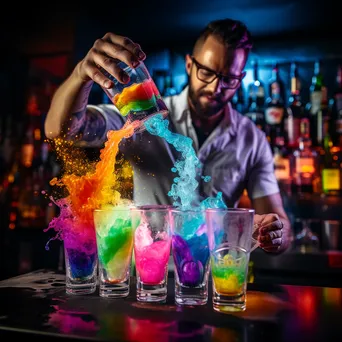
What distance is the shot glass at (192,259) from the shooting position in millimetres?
961

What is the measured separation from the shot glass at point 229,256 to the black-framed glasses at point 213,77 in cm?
102

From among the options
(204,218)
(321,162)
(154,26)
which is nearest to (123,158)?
(204,218)

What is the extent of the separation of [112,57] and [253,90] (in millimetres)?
2040

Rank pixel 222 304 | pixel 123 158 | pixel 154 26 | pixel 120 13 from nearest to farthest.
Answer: pixel 222 304
pixel 123 158
pixel 120 13
pixel 154 26

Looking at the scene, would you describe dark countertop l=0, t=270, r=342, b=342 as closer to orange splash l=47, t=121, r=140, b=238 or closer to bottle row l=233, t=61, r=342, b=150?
orange splash l=47, t=121, r=140, b=238

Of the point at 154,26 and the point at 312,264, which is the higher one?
the point at 154,26

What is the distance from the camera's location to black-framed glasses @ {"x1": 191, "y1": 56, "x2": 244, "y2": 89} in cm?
183

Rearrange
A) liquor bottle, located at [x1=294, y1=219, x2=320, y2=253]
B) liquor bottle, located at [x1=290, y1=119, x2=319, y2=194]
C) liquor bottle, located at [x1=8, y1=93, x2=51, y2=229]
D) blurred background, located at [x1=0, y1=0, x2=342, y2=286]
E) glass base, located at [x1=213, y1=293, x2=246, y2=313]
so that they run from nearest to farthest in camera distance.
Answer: glass base, located at [x1=213, y1=293, x2=246, y2=313] < blurred background, located at [x1=0, y1=0, x2=342, y2=286] < liquor bottle, located at [x1=294, y1=219, x2=320, y2=253] < liquor bottle, located at [x1=290, y1=119, x2=319, y2=194] < liquor bottle, located at [x1=8, y1=93, x2=51, y2=229]

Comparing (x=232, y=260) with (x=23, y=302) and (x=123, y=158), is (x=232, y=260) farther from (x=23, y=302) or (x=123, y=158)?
(x=123, y=158)

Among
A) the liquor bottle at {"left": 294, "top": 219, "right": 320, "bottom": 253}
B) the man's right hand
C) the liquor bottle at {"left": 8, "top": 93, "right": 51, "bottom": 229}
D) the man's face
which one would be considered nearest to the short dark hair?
the man's face

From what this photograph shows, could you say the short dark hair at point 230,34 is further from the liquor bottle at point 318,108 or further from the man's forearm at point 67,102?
the liquor bottle at point 318,108

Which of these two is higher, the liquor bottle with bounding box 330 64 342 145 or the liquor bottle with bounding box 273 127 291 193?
the liquor bottle with bounding box 330 64 342 145

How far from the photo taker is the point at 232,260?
→ 3.00ft

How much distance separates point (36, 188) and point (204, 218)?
8.37 ft
